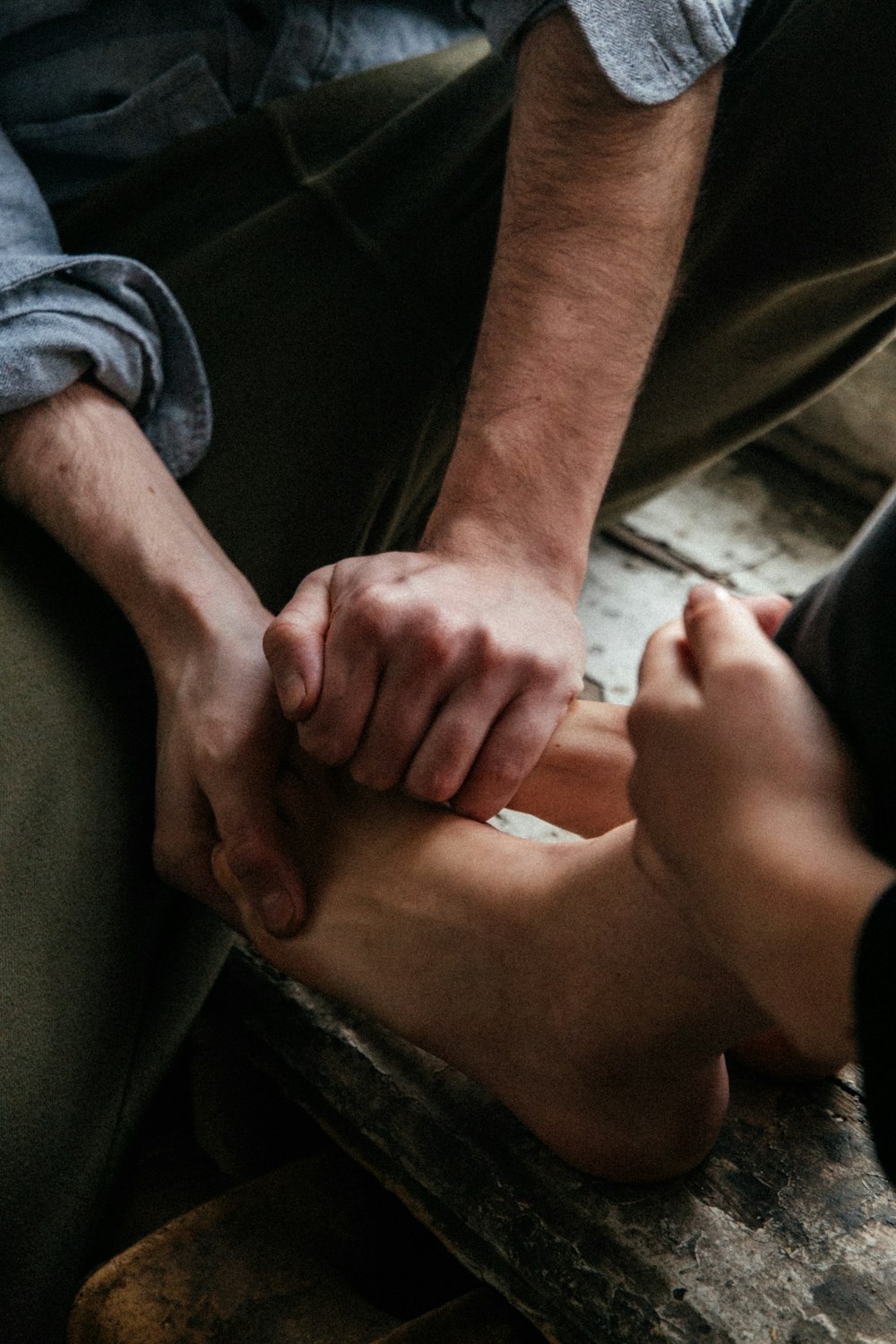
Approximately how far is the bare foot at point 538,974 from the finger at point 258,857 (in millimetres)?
18

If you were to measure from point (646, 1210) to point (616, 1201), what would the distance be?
0.02 m

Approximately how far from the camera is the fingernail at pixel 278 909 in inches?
27.7

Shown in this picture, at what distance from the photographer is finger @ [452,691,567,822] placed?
70 cm

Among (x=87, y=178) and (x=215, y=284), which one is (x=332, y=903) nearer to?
(x=215, y=284)

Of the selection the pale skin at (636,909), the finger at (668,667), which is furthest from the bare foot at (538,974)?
the finger at (668,667)

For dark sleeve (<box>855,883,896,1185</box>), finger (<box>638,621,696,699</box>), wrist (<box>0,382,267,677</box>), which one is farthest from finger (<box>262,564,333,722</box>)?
dark sleeve (<box>855,883,896,1185</box>)

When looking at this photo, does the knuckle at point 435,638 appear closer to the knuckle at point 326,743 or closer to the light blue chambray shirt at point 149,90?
the knuckle at point 326,743

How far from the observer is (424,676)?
0.67 metres

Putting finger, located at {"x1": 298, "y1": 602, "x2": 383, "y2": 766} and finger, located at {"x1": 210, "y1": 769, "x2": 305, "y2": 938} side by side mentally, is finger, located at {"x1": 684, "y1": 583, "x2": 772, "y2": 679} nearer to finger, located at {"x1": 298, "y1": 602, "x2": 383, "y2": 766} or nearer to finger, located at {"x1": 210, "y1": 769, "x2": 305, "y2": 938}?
finger, located at {"x1": 298, "y1": 602, "x2": 383, "y2": 766}

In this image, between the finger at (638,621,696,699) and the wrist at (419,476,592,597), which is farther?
the wrist at (419,476,592,597)

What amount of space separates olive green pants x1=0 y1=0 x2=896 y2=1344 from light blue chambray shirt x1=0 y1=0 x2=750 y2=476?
0.04 metres

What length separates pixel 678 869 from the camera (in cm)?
49

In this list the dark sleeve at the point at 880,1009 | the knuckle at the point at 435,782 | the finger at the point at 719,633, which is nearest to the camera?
the dark sleeve at the point at 880,1009

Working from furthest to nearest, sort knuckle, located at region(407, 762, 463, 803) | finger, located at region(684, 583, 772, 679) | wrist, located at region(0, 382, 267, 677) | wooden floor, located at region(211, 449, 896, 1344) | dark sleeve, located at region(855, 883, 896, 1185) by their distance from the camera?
wrist, located at region(0, 382, 267, 677), knuckle, located at region(407, 762, 463, 803), wooden floor, located at region(211, 449, 896, 1344), finger, located at region(684, 583, 772, 679), dark sleeve, located at region(855, 883, 896, 1185)
